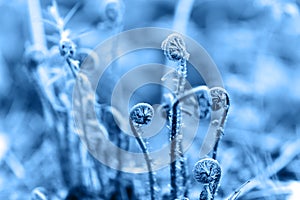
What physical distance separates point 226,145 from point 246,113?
0.05 metres

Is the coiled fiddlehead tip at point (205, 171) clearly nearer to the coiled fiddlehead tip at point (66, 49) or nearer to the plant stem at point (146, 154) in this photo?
the plant stem at point (146, 154)

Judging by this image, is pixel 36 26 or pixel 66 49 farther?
pixel 36 26

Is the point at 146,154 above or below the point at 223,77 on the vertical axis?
below

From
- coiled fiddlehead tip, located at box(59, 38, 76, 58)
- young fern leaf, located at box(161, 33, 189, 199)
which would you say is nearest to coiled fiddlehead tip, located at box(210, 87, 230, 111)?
young fern leaf, located at box(161, 33, 189, 199)

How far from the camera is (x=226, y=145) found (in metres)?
0.63

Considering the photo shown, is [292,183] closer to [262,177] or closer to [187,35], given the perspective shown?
[262,177]

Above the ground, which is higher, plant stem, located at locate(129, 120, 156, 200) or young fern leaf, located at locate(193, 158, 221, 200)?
plant stem, located at locate(129, 120, 156, 200)

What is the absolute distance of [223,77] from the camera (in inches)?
25.1

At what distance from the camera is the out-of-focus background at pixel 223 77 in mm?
616

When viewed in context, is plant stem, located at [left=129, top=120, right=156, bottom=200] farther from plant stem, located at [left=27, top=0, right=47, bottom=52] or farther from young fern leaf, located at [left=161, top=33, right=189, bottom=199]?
plant stem, located at [left=27, top=0, right=47, bottom=52]

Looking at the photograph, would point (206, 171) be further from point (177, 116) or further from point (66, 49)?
point (66, 49)

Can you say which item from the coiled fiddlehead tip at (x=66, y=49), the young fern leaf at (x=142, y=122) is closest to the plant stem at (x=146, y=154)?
the young fern leaf at (x=142, y=122)

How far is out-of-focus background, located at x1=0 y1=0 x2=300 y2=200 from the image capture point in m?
0.62

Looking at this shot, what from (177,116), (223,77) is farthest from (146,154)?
(223,77)
